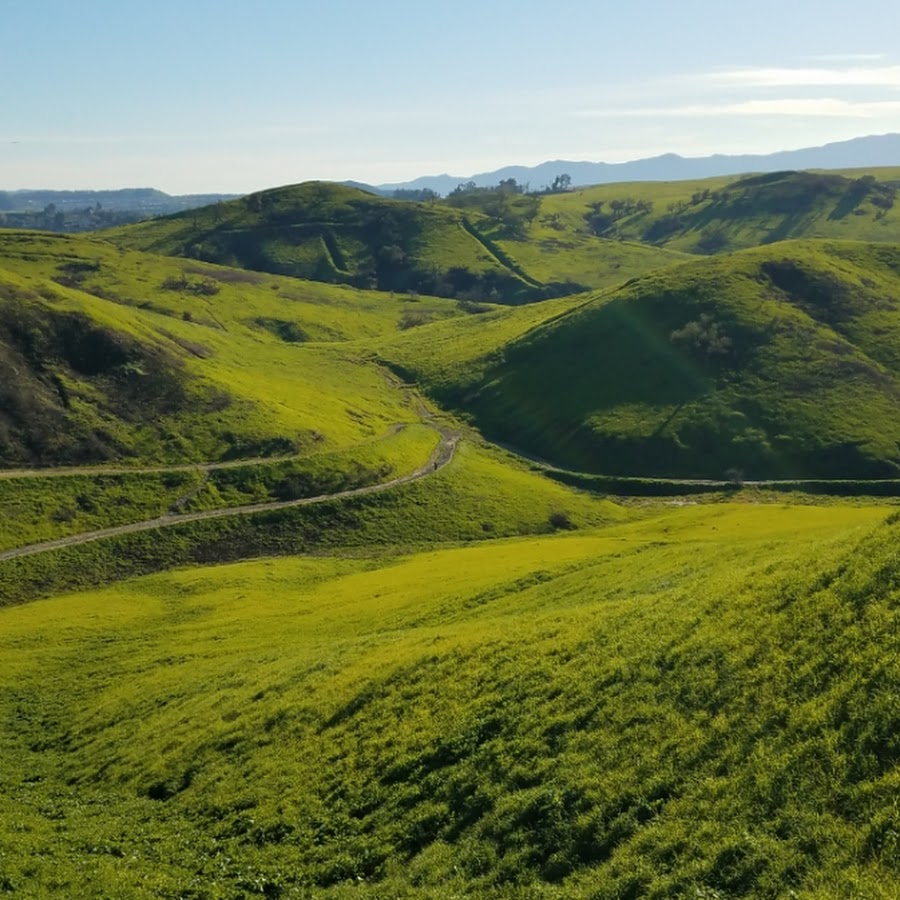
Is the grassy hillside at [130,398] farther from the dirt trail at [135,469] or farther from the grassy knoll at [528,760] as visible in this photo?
the grassy knoll at [528,760]

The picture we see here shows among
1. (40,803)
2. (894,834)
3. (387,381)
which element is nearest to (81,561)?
(40,803)

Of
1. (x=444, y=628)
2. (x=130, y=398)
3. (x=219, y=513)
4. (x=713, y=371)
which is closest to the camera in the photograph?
(x=444, y=628)

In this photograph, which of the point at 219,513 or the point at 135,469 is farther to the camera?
the point at 135,469

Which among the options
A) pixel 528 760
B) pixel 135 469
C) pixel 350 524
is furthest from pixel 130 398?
pixel 528 760

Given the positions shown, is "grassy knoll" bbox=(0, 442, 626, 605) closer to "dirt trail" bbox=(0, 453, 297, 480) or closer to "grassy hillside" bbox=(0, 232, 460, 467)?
"dirt trail" bbox=(0, 453, 297, 480)

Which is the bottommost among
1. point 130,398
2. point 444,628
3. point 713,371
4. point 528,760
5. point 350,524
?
point 350,524

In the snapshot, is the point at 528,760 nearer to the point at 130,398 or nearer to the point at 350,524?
the point at 350,524

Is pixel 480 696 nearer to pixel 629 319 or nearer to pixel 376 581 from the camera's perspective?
pixel 376 581

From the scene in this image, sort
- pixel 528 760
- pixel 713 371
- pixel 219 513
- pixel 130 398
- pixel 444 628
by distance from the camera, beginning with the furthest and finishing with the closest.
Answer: pixel 713 371
pixel 130 398
pixel 219 513
pixel 444 628
pixel 528 760
